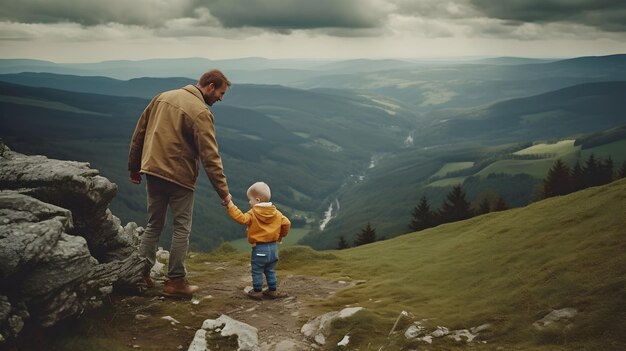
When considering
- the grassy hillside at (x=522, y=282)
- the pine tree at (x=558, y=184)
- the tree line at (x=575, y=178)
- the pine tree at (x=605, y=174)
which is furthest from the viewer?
the pine tree at (x=605, y=174)


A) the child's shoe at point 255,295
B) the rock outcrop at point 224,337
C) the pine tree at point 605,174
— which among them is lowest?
the pine tree at point 605,174

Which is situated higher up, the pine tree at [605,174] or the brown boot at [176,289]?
the brown boot at [176,289]

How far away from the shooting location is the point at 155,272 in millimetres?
17188

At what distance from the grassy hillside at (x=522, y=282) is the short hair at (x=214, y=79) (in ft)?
24.0

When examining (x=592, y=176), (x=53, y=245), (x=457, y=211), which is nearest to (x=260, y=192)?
(x=53, y=245)

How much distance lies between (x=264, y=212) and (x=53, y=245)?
18.0 ft

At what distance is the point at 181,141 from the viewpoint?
11688 millimetres

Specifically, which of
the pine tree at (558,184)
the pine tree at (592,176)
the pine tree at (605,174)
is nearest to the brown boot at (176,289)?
the pine tree at (558,184)

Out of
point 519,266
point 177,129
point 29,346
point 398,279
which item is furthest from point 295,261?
point 29,346

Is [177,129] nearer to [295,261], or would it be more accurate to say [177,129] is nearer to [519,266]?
[519,266]

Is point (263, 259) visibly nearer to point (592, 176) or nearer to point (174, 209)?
point (174, 209)

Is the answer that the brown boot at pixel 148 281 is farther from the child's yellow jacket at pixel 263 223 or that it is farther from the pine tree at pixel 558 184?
the pine tree at pixel 558 184

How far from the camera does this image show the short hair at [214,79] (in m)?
12.0

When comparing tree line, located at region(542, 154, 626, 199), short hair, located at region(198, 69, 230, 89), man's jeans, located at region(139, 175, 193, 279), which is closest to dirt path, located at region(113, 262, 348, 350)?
man's jeans, located at region(139, 175, 193, 279)
